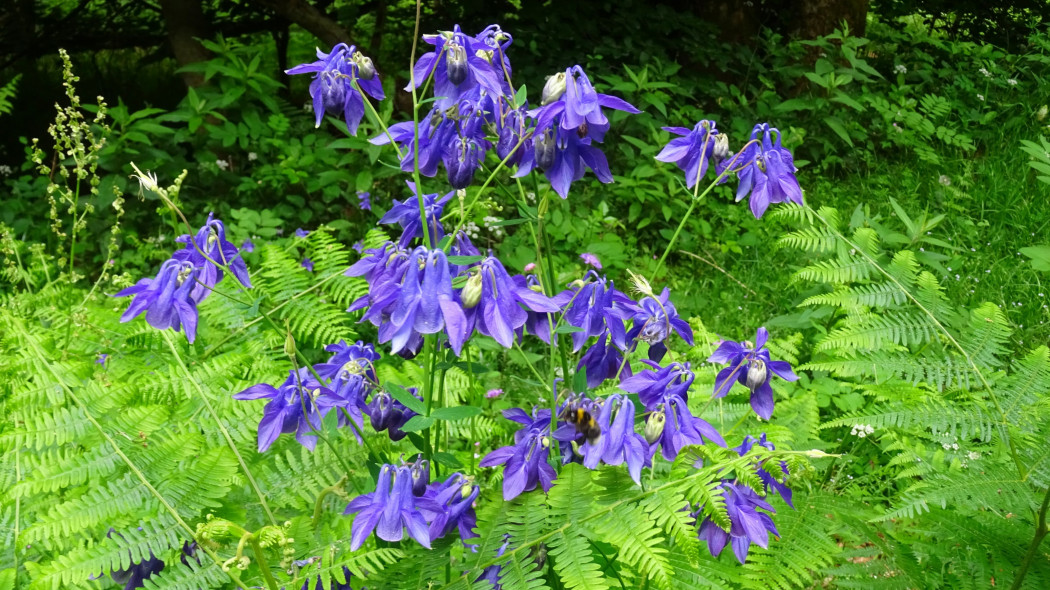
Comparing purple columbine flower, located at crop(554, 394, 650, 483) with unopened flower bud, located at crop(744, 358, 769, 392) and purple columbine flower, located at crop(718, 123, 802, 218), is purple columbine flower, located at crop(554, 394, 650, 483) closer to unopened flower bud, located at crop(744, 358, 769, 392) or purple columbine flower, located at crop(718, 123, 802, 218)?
unopened flower bud, located at crop(744, 358, 769, 392)

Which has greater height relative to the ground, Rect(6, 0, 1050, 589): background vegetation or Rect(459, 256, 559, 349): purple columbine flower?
Rect(459, 256, 559, 349): purple columbine flower

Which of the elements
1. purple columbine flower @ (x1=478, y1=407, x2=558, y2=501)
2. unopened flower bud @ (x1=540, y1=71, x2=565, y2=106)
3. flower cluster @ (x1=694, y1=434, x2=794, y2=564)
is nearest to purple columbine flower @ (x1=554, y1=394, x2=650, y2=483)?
purple columbine flower @ (x1=478, y1=407, x2=558, y2=501)

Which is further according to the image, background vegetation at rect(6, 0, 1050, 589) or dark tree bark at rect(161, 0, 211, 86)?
dark tree bark at rect(161, 0, 211, 86)

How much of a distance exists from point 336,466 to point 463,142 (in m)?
0.92

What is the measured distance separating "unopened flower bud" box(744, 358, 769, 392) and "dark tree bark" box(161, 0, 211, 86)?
527 centimetres

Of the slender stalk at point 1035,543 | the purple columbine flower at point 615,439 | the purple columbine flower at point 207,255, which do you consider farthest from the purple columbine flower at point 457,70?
the slender stalk at point 1035,543

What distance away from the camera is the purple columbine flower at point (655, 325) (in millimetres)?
1570

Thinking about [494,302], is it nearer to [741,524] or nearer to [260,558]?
[260,558]

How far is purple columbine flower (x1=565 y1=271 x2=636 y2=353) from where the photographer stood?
1.48 m

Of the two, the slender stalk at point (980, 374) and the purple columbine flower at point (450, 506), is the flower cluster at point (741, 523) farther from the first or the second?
the slender stalk at point (980, 374)

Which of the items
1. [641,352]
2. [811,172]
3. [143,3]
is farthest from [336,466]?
[143,3]

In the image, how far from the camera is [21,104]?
20.9ft

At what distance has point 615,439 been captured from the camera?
4.50 ft

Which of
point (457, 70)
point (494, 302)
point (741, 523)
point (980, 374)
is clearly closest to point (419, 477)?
point (494, 302)
